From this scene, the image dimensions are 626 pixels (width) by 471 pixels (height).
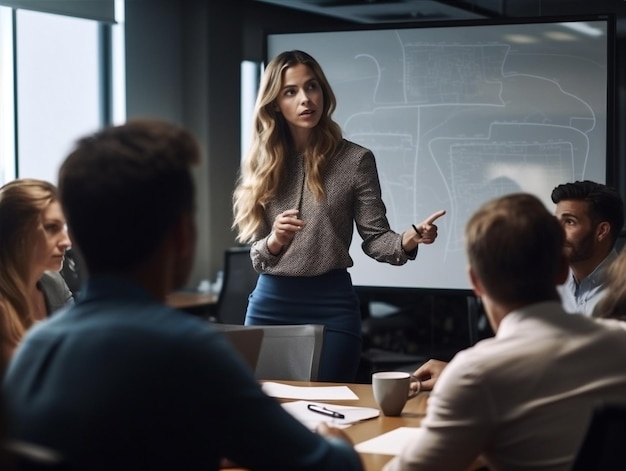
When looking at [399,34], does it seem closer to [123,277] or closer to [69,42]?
[69,42]

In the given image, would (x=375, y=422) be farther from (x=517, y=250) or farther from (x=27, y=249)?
(x=27, y=249)

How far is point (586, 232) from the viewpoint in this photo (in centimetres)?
330

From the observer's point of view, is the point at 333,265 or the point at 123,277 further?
the point at 333,265

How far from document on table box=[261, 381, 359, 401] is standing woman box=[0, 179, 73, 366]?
642 mm

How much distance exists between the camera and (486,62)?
496cm

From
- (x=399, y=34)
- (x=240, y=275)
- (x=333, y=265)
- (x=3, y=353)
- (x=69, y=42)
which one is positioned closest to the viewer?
(x=3, y=353)

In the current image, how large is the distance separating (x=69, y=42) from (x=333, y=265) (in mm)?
4369

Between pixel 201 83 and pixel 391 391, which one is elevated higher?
pixel 201 83

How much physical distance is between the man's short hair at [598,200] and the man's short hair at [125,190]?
91.4 inches

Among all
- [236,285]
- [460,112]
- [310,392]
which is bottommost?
[236,285]

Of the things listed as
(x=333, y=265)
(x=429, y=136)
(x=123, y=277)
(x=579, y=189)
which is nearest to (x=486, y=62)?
(x=429, y=136)

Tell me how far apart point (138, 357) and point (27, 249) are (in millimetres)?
1496

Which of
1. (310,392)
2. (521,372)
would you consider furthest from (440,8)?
(521,372)

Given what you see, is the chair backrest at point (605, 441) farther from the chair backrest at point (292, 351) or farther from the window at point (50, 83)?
the window at point (50, 83)
